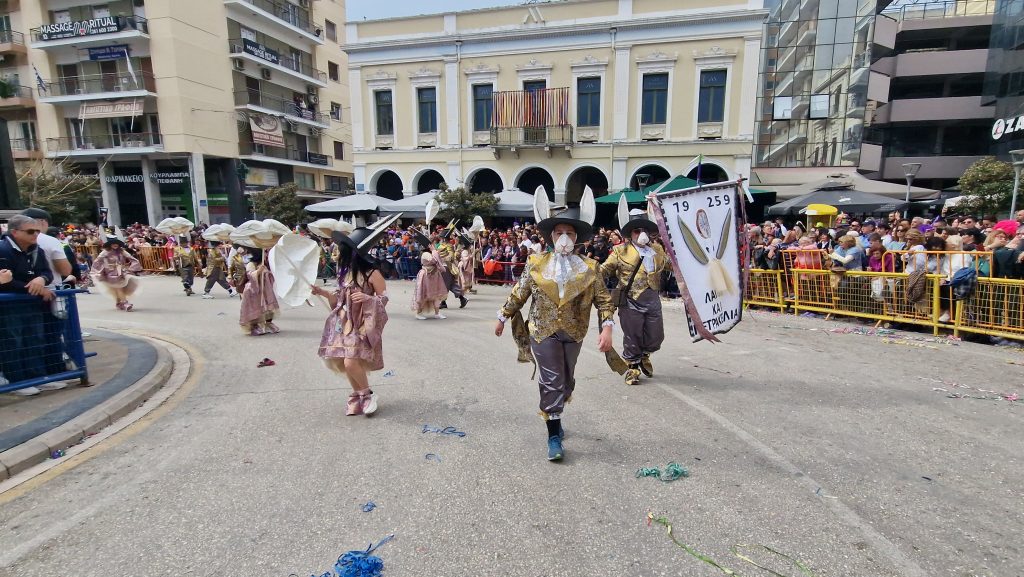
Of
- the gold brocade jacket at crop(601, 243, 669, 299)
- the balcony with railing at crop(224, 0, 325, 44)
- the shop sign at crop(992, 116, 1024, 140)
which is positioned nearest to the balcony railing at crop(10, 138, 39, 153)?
the balcony with railing at crop(224, 0, 325, 44)

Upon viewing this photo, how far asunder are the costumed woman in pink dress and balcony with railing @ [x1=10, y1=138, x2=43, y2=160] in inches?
1569

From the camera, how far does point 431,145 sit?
1032 inches

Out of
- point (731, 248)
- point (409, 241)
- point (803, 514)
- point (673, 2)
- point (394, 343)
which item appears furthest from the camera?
point (673, 2)

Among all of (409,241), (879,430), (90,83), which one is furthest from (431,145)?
(879,430)

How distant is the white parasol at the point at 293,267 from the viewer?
464cm

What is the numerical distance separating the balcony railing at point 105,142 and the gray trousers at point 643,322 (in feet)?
113

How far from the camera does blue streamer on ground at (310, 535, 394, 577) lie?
8.59 ft

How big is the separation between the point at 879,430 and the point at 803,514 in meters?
1.88

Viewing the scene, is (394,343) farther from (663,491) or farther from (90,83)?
(90,83)

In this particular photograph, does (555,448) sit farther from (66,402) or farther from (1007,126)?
(1007,126)

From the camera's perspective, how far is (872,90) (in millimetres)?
31062

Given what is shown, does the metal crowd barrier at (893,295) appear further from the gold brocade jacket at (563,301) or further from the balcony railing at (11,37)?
the balcony railing at (11,37)

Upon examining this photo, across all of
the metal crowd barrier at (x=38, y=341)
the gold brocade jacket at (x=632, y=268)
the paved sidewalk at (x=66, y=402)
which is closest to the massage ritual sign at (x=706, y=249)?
the gold brocade jacket at (x=632, y=268)

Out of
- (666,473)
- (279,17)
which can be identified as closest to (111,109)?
(279,17)
